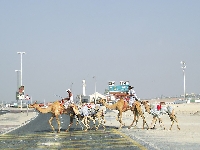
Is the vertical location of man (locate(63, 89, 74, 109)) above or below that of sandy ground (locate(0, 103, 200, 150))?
above

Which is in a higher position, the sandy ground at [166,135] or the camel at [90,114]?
the camel at [90,114]

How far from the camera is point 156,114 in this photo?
33.2 m

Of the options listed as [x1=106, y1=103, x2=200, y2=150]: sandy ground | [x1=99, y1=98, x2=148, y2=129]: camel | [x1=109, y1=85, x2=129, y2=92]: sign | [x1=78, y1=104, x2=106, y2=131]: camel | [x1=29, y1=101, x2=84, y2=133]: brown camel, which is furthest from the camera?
[x1=109, y1=85, x2=129, y2=92]: sign

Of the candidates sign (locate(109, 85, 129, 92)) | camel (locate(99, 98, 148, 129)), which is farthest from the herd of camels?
sign (locate(109, 85, 129, 92))

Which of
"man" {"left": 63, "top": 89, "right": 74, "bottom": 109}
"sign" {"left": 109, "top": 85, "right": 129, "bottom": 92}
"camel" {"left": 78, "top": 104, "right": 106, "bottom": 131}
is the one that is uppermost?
"sign" {"left": 109, "top": 85, "right": 129, "bottom": 92}

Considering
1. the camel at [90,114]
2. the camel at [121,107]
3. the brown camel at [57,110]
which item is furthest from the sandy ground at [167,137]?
the brown camel at [57,110]

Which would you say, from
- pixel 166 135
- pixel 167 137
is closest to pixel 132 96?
pixel 166 135

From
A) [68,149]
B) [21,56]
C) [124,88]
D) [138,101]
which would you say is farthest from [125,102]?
[124,88]

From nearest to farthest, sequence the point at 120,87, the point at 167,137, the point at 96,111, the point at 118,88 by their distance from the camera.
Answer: the point at 167,137, the point at 96,111, the point at 120,87, the point at 118,88

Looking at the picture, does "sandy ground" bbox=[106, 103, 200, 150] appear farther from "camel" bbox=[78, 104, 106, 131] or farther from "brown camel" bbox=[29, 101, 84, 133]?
"brown camel" bbox=[29, 101, 84, 133]

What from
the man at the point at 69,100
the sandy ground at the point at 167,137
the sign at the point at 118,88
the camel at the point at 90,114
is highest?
the sign at the point at 118,88

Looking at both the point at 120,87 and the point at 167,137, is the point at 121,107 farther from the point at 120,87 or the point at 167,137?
the point at 120,87

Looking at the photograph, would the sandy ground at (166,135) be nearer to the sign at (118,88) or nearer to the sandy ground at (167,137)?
the sandy ground at (167,137)

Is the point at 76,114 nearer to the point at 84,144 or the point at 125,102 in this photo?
the point at 125,102
